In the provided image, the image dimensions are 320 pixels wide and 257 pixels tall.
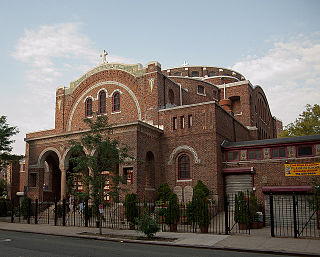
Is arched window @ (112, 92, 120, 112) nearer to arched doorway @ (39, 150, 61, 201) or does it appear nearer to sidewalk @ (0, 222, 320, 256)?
arched doorway @ (39, 150, 61, 201)

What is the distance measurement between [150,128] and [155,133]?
3.62 feet

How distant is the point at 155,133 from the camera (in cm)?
2705

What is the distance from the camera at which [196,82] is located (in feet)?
123

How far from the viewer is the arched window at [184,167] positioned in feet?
86.8

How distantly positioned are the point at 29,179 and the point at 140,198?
459 inches

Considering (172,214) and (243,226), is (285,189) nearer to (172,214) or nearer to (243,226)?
(243,226)

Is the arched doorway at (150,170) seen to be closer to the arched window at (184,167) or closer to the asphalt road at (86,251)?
the arched window at (184,167)

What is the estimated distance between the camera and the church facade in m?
25.2

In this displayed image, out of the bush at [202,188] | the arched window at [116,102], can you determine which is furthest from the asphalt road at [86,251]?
the arched window at [116,102]

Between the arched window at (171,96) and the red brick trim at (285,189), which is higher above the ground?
the arched window at (171,96)

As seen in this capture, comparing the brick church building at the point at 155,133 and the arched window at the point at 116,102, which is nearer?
the brick church building at the point at 155,133

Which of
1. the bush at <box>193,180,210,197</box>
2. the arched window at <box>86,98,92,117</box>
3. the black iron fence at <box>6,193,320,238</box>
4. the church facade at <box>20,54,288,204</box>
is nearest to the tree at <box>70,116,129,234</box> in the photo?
the black iron fence at <box>6,193,320,238</box>

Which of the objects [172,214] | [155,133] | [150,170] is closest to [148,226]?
[172,214]

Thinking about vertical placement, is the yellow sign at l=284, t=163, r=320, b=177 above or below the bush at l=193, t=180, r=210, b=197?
above
